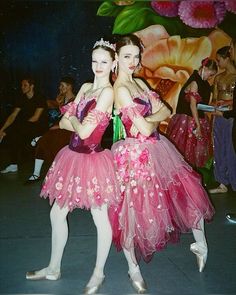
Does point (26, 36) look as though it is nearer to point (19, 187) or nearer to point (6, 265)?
point (19, 187)

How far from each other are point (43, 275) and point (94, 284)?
0.39 metres

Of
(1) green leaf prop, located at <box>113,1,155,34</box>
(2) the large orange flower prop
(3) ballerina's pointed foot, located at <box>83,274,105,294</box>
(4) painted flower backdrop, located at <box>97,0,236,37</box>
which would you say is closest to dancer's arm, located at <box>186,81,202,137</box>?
(2) the large orange flower prop

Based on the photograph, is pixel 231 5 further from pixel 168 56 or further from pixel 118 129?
pixel 118 129

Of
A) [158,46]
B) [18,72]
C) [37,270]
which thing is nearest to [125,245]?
[37,270]

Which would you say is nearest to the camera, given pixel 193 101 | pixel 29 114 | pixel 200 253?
pixel 200 253

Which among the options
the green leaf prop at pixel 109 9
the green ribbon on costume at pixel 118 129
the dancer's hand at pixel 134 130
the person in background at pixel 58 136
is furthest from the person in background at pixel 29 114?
the dancer's hand at pixel 134 130

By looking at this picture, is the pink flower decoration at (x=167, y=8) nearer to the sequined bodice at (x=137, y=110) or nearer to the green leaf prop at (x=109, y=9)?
the green leaf prop at (x=109, y=9)

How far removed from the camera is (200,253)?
305cm

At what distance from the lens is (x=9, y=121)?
6.64 m

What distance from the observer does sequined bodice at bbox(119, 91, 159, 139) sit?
2.69 m

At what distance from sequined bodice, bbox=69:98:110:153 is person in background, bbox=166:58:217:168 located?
261 cm

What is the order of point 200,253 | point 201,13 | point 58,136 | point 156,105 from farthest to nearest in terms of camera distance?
point 201,13, point 58,136, point 200,253, point 156,105

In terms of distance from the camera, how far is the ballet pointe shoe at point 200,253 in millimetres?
3031

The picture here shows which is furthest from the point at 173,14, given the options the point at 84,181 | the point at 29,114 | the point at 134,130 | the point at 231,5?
the point at 84,181
